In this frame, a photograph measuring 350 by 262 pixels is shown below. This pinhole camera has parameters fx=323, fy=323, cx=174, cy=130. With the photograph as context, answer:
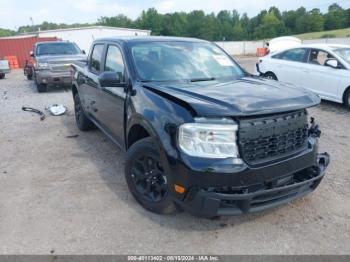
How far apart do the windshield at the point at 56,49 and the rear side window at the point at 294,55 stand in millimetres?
7524

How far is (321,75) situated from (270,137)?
6036 mm

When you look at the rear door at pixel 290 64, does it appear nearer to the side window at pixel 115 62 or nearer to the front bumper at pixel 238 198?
the side window at pixel 115 62

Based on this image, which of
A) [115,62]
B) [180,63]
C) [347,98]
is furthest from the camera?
[347,98]

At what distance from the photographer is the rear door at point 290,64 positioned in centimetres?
866

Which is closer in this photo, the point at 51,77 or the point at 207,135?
the point at 207,135

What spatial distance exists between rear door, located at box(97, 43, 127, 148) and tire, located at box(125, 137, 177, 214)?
68cm

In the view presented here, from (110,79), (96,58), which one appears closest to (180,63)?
(110,79)

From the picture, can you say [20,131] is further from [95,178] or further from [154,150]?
[154,150]

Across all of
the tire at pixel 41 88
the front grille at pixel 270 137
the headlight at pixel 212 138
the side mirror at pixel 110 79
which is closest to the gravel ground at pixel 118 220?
the front grille at pixel 270 137

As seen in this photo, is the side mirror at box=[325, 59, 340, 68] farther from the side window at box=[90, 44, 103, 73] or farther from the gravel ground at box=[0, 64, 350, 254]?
the side window at box=[90, 44, 103, 73]

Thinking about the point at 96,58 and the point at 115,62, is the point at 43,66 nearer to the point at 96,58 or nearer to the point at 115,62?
the point at 96,58

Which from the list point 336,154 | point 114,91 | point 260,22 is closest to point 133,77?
point 114,91

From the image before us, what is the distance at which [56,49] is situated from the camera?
12453 mm

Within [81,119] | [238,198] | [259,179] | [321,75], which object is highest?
[321,75]
